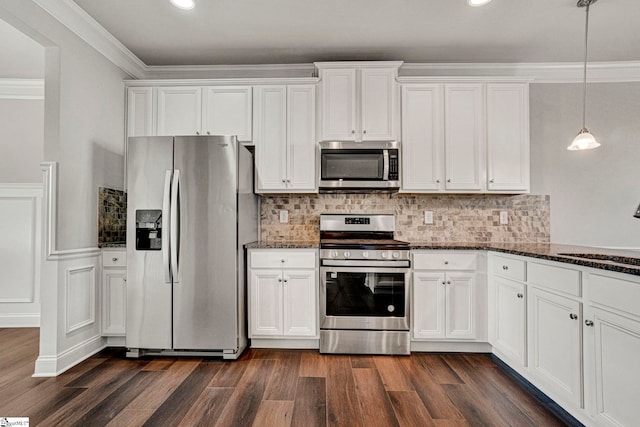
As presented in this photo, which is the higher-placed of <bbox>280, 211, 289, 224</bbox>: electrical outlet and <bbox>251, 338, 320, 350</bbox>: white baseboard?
<bbox>280, 211, 289, 224</bbox>: electrical outlet

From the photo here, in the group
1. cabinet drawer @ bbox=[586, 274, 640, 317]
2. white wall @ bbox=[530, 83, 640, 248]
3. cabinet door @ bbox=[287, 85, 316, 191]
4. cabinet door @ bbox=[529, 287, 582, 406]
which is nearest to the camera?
cabinet drawer @ bbox=[586, 274, 640, 317]

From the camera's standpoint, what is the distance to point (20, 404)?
2.05 metres

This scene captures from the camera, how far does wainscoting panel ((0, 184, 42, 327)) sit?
11.7 feet

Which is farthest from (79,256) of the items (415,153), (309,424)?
(415,153)

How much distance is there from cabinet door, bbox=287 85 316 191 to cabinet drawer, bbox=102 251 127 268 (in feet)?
5.00

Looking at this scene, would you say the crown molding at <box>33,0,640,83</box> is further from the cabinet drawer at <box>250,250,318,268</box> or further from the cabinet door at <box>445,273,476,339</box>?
the cabinet door at <box>445,273,476,339</box>

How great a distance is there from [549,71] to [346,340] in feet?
10.9

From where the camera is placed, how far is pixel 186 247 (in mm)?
2729

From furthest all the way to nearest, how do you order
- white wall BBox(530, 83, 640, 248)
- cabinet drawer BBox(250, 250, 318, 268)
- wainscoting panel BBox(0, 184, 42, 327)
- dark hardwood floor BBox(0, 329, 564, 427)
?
wainscoting panel BBox(0, 184, 42, 327), white wall BBox(530, 83, 640, 248), cabinet drawer BBox(250, 250, 318, 268), dark hardwood floor BBox(0, 329, 564, 427)

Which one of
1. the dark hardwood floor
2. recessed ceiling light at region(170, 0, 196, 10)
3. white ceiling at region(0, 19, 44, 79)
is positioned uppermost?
recessed ceiling light at region(170, 0, 196, 10)

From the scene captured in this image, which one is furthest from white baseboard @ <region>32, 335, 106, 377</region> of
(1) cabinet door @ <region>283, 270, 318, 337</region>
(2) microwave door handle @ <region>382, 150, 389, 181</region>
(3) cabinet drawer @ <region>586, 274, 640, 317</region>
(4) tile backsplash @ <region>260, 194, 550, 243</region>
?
(3) cabinet drawer @ <region>586, 274, 640, 317</region>

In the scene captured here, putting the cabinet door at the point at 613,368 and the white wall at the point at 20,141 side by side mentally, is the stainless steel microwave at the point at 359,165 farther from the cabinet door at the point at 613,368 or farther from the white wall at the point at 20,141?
the white wall at the point at 20,141

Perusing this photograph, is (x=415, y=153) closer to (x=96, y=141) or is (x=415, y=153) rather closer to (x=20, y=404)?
(x=96, y=141)

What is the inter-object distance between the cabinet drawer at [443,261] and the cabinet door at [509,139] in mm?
761
